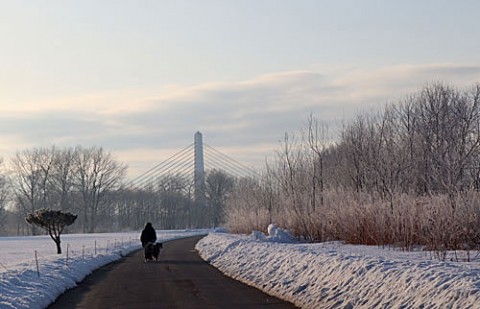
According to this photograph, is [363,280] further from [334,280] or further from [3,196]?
[3,196]

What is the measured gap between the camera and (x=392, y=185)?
127ft

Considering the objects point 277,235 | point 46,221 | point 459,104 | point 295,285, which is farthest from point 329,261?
point 459,104

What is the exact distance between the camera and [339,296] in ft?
47.3

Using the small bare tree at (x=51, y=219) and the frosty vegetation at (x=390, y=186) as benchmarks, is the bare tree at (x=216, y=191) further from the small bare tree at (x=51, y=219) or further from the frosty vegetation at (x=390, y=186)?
the small bare tree at (x=51, y=219)

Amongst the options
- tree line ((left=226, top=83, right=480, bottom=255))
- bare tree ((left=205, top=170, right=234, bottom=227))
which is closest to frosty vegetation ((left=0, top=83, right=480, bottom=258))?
tree line ((left=226, top=83, right=480, bottom=255))

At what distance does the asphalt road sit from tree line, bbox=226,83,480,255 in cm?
675

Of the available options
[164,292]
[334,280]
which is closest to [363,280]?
[334,280]

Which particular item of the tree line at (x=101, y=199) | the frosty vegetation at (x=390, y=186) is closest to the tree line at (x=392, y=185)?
the frosty vegetation at (x=390, y=186)

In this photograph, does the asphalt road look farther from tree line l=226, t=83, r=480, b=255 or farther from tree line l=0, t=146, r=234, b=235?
tree line l=0, t=146, r=234, b=235

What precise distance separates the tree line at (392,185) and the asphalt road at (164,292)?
266 inches

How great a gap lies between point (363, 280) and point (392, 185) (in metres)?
25.3

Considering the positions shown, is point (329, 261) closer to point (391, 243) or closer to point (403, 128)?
point (391, 243)

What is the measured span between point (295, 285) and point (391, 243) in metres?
10.00

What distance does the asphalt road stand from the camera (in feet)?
52.6
